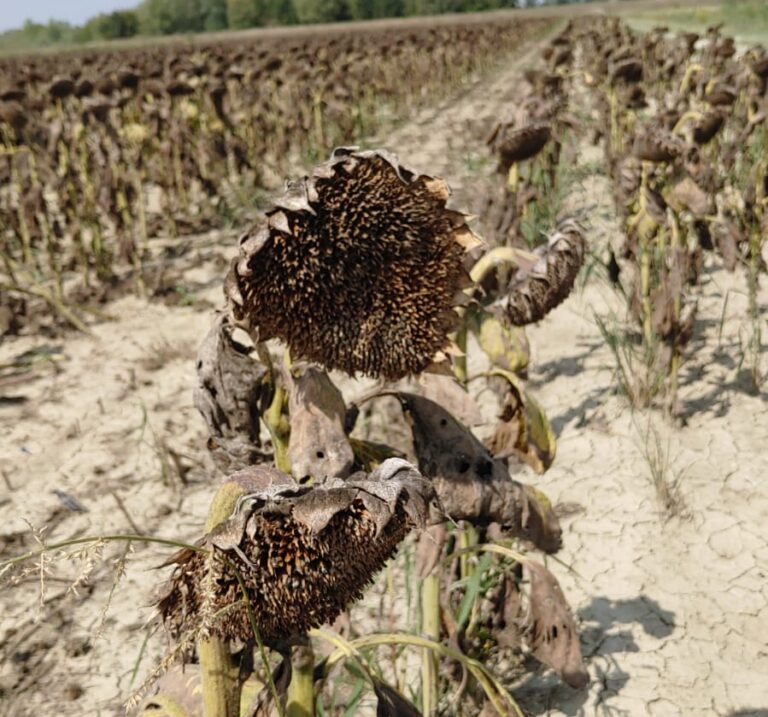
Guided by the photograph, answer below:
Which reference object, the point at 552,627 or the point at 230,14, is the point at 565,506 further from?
the point at 230,14

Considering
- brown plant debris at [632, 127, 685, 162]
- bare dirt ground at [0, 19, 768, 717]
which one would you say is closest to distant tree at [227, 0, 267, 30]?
bare dirt ground at [0, 19, 768, 717]

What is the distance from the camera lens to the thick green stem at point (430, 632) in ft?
5.75

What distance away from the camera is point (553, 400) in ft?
12.5

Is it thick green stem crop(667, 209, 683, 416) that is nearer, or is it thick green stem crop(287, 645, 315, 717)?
thick green stem crop(287, 645, 315, 717)

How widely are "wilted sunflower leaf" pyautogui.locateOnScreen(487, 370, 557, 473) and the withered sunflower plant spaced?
0.94 ft

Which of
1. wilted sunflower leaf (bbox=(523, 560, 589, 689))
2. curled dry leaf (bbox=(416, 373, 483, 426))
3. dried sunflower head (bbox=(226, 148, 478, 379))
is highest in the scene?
dried sunflower head (bbox=(226, 148, 478, 379))

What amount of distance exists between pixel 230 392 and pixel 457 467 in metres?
0.42

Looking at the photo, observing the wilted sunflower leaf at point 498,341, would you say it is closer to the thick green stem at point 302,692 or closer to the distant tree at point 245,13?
the thick green stem at point 302,692

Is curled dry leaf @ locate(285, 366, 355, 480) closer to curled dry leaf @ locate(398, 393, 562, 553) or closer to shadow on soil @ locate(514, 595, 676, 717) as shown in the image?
curled dry leaf @ locate(398, 393, 562, 553)

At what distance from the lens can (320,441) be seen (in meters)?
1.20

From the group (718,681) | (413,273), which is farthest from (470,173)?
(413,273)

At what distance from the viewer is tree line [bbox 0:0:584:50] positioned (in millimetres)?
65625

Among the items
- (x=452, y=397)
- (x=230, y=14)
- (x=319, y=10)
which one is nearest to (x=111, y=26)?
→ (x=230, y=14)

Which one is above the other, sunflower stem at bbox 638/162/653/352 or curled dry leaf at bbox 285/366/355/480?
curled dry leaf at bbox 285/366/355/480
